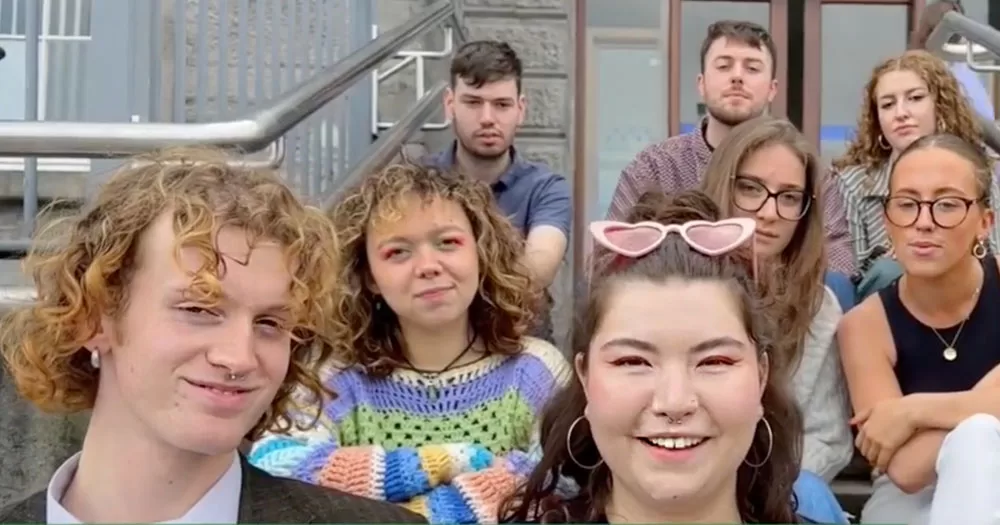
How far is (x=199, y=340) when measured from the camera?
5.06 ft

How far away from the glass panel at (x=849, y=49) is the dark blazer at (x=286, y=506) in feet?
18.6

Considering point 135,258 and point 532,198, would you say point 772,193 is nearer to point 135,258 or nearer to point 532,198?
point 532,198

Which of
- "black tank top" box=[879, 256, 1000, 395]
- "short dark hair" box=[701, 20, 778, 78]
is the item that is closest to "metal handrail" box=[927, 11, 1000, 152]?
"short dark hair" box=[701, 20, 778, 78]

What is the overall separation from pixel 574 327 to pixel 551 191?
184 centimetres

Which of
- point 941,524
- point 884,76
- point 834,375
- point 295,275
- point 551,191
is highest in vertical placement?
point 884,76

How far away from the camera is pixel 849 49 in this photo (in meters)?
6.96

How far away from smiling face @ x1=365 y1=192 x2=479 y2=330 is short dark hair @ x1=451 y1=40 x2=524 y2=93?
5.04 ft

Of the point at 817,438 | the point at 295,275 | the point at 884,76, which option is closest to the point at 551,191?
the point at 884,76

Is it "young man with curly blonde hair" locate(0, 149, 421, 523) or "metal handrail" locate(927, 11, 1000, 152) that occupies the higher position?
"metal handrail" locate(927, 11, 1000, 152)

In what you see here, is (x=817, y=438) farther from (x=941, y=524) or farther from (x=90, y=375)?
(x=90, y=375)

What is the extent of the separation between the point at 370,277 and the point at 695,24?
15.9ft

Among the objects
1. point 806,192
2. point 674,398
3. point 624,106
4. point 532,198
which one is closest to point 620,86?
point 624,106

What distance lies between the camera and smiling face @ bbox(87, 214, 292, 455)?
60.6 inches

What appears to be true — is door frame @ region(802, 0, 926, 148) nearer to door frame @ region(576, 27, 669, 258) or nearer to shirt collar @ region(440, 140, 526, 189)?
door frame @ region(576, 27, 669, 258)
